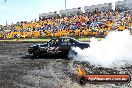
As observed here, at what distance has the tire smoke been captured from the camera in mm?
15867

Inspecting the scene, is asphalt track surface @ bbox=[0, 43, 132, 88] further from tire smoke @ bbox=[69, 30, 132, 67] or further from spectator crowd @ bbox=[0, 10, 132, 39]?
spectator crowd @ bbox=[0, 10, 132, 39]

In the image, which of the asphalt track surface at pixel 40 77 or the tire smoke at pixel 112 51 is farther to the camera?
the tire smoke at pixel 112 51

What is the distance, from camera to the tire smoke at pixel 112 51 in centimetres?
1587

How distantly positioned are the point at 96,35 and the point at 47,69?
73.7 ft

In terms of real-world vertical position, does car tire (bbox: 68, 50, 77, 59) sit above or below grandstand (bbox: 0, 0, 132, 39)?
above

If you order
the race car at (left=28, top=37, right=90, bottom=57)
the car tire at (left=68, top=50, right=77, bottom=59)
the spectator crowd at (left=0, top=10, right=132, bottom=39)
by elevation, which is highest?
the race car at (left=28, top=37, right=90, bottom=57)

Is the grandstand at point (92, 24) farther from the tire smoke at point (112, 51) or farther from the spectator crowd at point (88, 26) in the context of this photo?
the tire smoke at point (112, 51)

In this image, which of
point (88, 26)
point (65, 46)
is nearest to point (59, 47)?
point (65, 46)

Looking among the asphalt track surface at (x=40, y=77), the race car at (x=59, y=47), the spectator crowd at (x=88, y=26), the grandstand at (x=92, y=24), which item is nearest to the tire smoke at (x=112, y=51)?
the race car at (x=59, y=47)

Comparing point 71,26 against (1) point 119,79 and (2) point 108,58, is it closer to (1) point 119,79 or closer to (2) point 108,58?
(2) point 108,58

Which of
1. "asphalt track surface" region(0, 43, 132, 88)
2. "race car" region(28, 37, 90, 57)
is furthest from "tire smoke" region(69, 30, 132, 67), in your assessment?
"asphalt track surface" region(0, 43, 132, 88)

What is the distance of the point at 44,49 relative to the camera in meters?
19.4

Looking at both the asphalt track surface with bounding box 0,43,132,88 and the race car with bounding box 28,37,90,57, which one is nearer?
the asphalt track surface with bounding box 0,43,132,88

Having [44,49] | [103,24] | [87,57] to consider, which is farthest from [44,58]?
[103,24]
